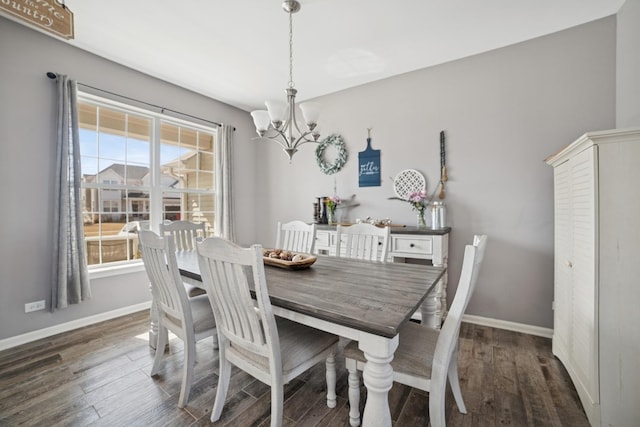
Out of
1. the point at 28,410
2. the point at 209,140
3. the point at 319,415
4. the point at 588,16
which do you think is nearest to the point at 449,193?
the point at 588,16

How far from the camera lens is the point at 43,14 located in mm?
1333

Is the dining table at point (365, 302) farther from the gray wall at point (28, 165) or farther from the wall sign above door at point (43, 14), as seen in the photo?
the gray wall at point (28, 165)

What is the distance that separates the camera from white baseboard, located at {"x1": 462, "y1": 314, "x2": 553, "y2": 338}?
2494 millimetres

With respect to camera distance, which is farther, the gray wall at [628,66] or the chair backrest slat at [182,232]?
the chair backrest slat at [182,232]

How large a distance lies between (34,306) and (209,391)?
198cm

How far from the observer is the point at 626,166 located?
1.39 m

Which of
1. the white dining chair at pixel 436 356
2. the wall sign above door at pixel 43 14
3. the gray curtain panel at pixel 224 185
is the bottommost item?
the white dining chair at pixel 436 356

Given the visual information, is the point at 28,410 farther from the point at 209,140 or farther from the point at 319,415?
the point at 209,140

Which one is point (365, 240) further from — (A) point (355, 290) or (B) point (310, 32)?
(B) point (310, 32)

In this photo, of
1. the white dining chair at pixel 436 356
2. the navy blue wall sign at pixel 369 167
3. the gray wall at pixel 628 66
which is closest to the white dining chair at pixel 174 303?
the white dining chair at pixel 436 356

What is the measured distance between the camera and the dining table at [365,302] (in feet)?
3.53

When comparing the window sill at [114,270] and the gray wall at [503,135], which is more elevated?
the gray wall at [503,135]

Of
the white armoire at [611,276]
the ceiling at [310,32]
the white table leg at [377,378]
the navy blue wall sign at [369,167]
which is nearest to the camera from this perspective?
the white table leg at [377,378]

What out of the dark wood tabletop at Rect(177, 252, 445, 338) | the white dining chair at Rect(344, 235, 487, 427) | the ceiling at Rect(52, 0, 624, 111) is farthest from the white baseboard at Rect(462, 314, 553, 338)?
the ceiling at Rect(52, 0, 624, 111)
